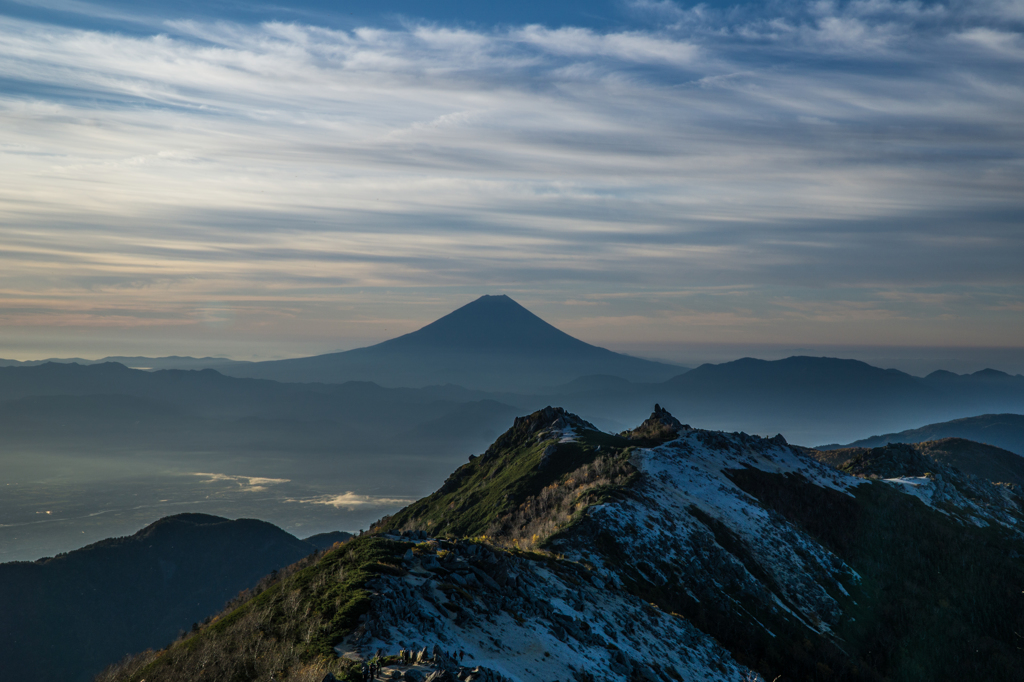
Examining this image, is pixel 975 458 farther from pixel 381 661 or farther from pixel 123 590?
pixel 123 590

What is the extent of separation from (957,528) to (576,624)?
55524 mm

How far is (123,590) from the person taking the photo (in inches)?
4801

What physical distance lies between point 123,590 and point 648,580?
5141 inches

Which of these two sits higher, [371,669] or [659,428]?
[371,669]

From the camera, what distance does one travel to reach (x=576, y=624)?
71.5 feet

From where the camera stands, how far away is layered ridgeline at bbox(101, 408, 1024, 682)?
56.6 ft

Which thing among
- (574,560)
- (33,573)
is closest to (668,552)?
(574,560)

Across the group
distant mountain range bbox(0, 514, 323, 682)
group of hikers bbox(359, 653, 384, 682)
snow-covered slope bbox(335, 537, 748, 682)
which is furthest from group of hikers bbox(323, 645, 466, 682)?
distant mountain range bbox(0, 514, 323, 682)

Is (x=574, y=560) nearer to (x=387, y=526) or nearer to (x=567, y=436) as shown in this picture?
(x=567, y=436)

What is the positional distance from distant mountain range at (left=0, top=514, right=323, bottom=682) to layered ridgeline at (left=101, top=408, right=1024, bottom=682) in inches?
2656

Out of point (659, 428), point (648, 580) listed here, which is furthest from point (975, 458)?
point (648, 580)

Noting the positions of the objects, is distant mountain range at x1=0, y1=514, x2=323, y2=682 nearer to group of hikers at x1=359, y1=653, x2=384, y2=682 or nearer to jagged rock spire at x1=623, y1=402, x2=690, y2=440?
jagged rock spire at x1=623, y1=402, x2=690, y2=440

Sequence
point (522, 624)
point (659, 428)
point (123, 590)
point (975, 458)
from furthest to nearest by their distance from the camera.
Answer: point (975, 458) → point (123, 590) → point (659, 428) → point (522, 624)

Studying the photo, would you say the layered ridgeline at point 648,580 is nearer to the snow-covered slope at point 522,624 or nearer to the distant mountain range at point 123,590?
the snow-covered slope at point 522,624
